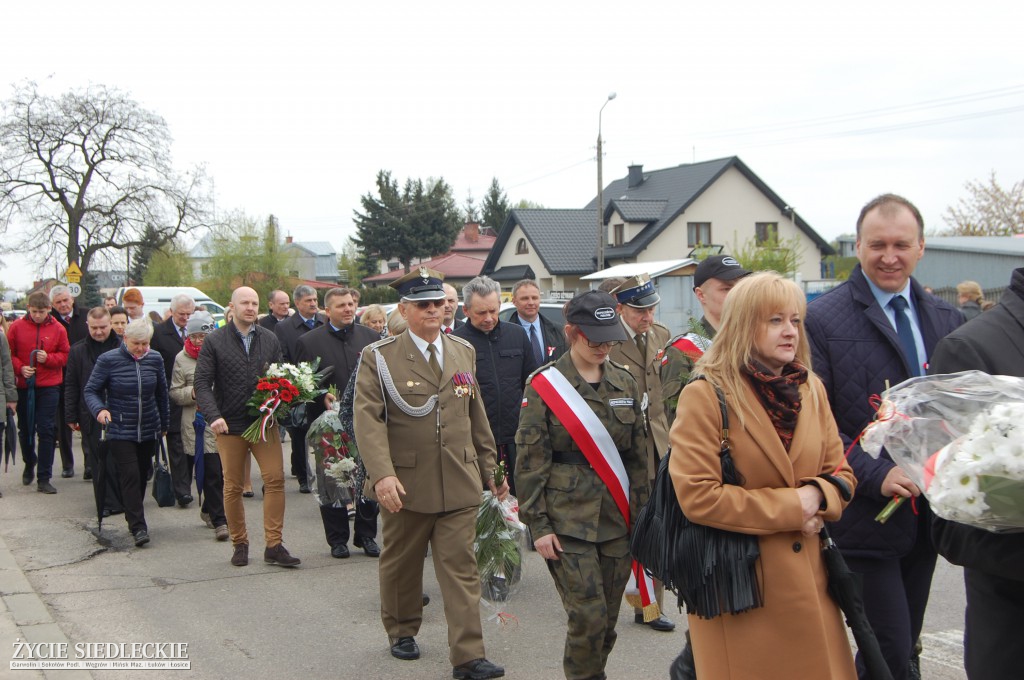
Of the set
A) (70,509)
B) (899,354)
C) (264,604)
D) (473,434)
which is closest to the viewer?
(899,354)

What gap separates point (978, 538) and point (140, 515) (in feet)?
24.4

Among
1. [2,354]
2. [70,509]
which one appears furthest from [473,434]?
[2,354]

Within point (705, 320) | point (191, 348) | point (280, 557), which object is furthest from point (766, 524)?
point (191, 348)

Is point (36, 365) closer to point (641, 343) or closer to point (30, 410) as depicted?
point (30, 410)

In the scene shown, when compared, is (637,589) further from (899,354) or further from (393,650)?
(899,354)

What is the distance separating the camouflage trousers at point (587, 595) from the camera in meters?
4.31

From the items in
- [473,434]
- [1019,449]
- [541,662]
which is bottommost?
[541,662]

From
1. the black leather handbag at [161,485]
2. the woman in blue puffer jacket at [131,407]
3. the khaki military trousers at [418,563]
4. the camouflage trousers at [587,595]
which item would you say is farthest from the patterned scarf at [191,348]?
the camouflage trousers at [587,595]

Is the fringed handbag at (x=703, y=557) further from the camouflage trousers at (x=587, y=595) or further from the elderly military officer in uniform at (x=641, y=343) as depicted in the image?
the elderly military officer in uniform at (x=641, y=343)

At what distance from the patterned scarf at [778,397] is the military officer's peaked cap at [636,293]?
308cm

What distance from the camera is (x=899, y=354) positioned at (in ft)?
12.8

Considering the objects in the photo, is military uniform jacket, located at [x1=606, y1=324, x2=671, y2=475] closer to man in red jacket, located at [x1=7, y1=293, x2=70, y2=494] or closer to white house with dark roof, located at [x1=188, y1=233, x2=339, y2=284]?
man in red jacket, located at [x1=7, y1=293, x2=70, y2=494]

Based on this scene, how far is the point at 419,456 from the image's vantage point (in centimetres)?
547

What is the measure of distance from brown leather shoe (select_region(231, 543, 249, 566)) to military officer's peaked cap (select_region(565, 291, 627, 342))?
4.26 m
